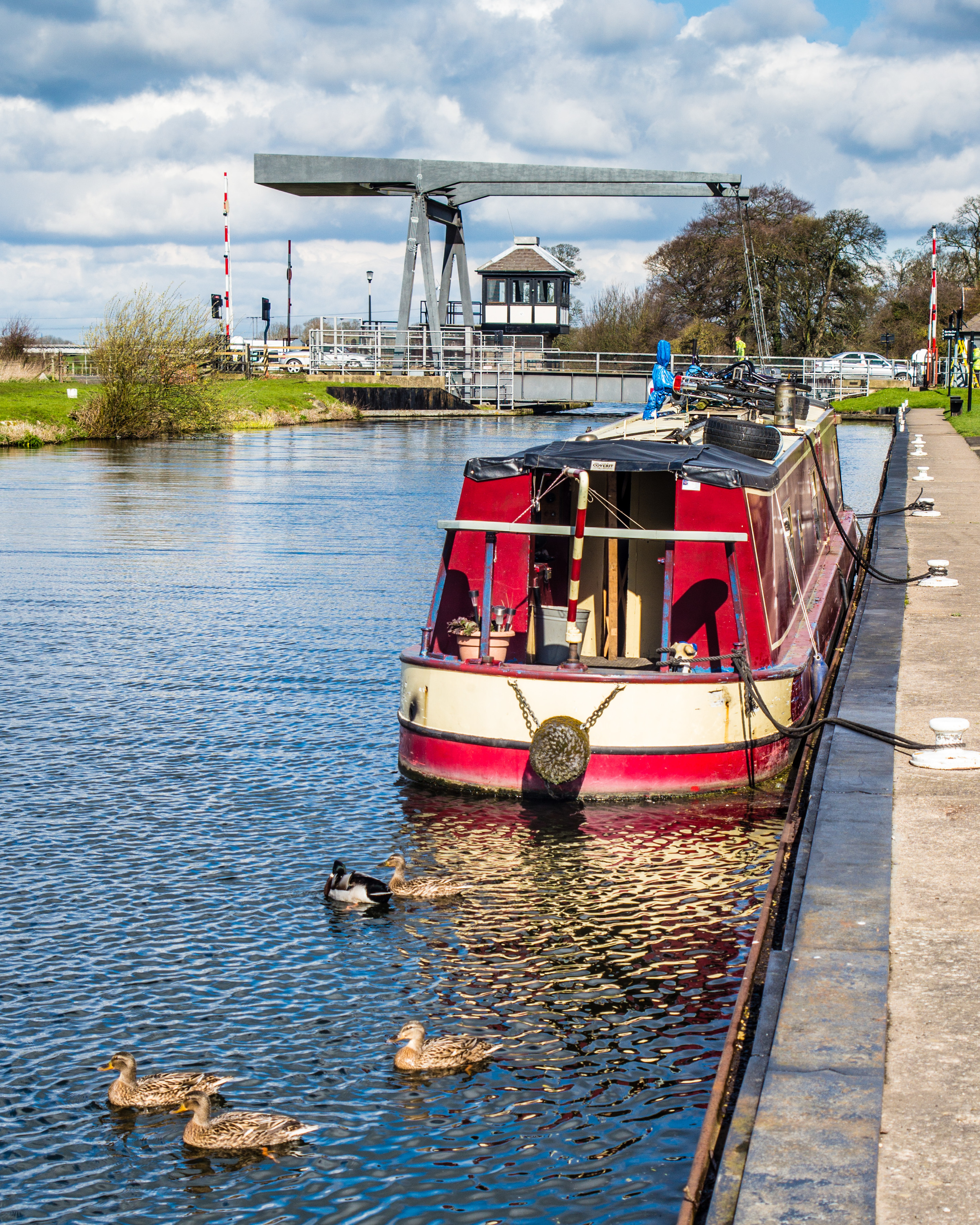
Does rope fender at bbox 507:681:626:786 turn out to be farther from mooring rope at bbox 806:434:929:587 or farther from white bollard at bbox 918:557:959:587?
mooring rope at bbox 806:434:929:587

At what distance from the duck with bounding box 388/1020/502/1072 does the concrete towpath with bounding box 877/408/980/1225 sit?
1.89 m

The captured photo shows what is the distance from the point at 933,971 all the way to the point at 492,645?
17.0 ft

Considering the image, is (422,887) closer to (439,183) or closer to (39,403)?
(39,403)

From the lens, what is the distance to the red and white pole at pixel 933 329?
183ft

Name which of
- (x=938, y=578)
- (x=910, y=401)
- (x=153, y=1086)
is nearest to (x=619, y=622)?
(x=938, y=578)

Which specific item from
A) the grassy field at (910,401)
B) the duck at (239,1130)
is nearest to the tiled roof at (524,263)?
the grassy field at (910,401)

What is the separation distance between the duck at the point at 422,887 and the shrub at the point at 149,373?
132ft

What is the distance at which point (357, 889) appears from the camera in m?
8.36

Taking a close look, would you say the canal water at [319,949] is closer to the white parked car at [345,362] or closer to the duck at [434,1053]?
the duck at [434,1053]

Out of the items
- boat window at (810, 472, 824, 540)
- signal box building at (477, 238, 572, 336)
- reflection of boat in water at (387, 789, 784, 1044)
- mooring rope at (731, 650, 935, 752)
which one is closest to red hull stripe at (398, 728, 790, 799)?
reflection of boat in water at (387, 789, 784, 1044)

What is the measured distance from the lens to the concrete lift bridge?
57344 millimetres

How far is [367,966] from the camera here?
762cm

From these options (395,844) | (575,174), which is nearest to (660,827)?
(395,844)

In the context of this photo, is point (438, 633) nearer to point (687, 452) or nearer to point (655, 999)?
point (687, 452)
